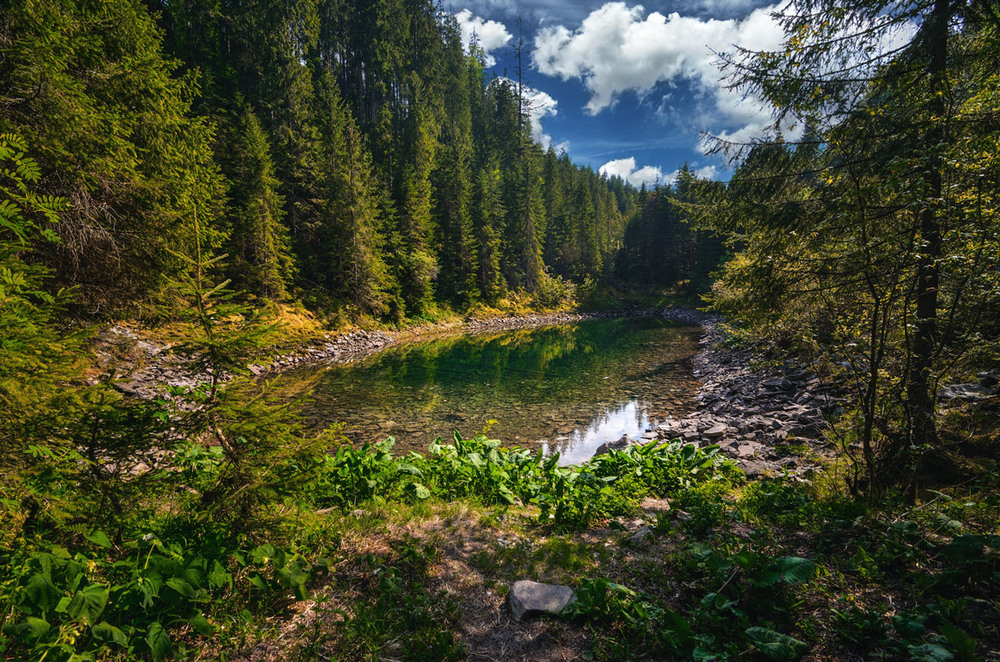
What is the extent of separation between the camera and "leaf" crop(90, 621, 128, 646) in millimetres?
1908

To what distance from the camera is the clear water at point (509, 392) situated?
1078 centimetres

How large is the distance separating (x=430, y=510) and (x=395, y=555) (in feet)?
3.06

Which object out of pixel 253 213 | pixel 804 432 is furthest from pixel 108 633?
pixel 253 213

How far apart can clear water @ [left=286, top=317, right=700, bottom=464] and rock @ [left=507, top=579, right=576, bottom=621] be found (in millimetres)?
5141

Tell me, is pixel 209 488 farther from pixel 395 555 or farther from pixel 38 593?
pixel 395 555

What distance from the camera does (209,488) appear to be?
9.36 feet

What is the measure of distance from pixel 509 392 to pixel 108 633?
1311 centimetres

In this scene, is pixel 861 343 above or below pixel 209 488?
above

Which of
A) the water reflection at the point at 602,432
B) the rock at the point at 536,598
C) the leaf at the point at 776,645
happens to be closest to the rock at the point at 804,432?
the water reflection at the point at 602,432

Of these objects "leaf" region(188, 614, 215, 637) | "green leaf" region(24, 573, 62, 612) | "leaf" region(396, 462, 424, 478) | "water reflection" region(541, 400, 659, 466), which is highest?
"green leaf" region(24, 573, 62, 612)

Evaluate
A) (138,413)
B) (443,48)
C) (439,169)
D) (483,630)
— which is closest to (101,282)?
(138,413)

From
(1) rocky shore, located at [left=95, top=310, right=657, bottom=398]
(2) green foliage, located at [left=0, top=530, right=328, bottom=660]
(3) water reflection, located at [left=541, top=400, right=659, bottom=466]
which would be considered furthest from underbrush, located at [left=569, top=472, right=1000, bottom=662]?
(3) water reflection, located at [left=541, top=400, right=659, bottom=466]

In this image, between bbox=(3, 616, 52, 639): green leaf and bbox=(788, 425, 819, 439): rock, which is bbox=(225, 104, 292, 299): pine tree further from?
bbox=(788, 425, 819, 439): rock

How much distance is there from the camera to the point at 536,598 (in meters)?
3.03
